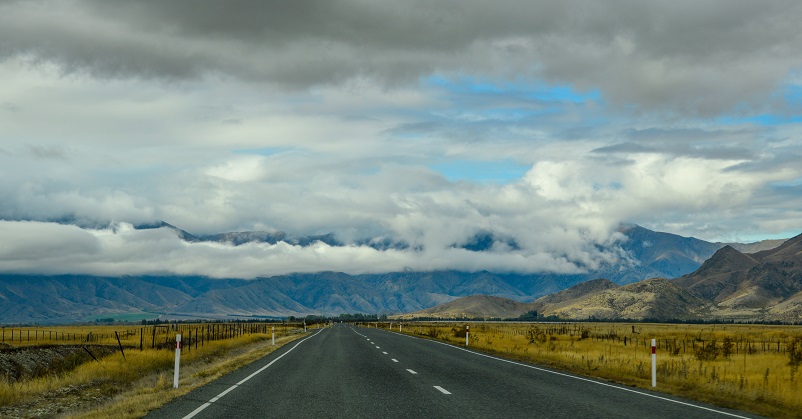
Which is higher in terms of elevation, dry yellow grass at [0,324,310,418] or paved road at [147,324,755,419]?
paved road at [147,324,755,419]

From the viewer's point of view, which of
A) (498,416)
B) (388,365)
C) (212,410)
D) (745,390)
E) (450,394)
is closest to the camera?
(498,416)

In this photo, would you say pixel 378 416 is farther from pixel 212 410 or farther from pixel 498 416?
pixel 212 410

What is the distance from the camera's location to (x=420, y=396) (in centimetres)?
1659

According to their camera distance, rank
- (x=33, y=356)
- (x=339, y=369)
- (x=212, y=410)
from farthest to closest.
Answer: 1. (x=33, y=356)
2. (x=339, y=369)
3. (x=212, y=410)

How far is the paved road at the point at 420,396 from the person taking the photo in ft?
46.3

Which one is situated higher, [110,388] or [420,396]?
[420,396]

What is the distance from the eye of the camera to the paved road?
14.1m

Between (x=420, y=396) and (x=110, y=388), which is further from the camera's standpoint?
(x=110, y=388)

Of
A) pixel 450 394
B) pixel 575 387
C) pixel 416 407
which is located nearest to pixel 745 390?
pixel 575 387

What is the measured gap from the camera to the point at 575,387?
1892cm

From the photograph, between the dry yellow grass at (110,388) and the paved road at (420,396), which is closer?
the paved road at (420,396)

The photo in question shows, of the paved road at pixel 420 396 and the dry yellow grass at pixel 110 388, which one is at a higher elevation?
the paved road at pixel 420 396

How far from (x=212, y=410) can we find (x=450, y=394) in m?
5.37

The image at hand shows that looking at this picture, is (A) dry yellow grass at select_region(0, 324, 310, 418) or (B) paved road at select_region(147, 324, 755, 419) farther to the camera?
(A) dry yellow grass at select_region(0, 324, 310, 418)
